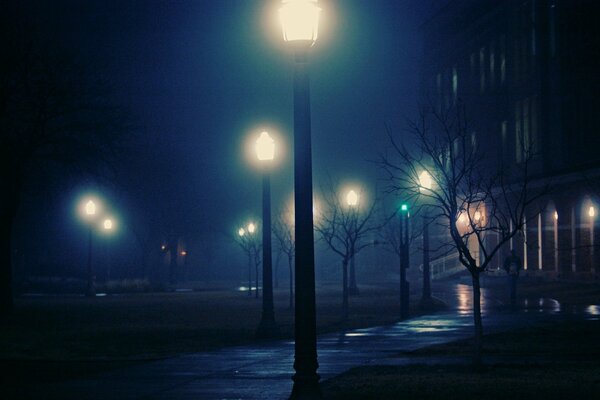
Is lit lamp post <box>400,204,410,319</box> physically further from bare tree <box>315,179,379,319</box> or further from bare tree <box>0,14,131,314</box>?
bare tree <box>0,14,131,314</box>

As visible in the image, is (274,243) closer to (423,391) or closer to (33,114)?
(33,114)

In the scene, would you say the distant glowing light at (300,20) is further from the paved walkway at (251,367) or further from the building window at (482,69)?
the building window at (482,69)


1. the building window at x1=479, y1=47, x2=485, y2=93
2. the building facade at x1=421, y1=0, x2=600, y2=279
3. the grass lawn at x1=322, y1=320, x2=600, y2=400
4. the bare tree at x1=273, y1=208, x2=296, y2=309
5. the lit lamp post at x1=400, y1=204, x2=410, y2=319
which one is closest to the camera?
the grass lawn at x1=322, y1=320, x2=600, y2=400

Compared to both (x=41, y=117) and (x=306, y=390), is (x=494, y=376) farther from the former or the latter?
(x=41, y=117)

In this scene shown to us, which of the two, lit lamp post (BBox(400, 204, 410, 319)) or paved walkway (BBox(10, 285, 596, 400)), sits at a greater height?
→ lit lamp post (BBox(400, 204, 410, 319))

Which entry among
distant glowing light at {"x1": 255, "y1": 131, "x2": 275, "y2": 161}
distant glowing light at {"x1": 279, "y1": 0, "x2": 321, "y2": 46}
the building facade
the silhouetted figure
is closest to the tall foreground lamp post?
distant glowing light at {"x1": 279, "y1": 0, "x2": 321, "y2": 46}

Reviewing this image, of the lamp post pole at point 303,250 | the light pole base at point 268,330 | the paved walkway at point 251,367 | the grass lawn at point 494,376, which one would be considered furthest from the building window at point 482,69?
the lamp post pole at point 303,250

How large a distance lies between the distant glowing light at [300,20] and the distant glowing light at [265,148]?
1399 cm

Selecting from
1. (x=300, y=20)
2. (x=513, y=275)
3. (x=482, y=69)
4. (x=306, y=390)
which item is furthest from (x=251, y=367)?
(x=482, y=69)

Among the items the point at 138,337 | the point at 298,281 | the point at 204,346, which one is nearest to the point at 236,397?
the point at 298,281

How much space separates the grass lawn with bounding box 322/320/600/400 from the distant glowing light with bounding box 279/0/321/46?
5213mm

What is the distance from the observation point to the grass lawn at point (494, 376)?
44.0 feet

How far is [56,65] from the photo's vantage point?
124ft

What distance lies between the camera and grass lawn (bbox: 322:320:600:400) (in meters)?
13.4
